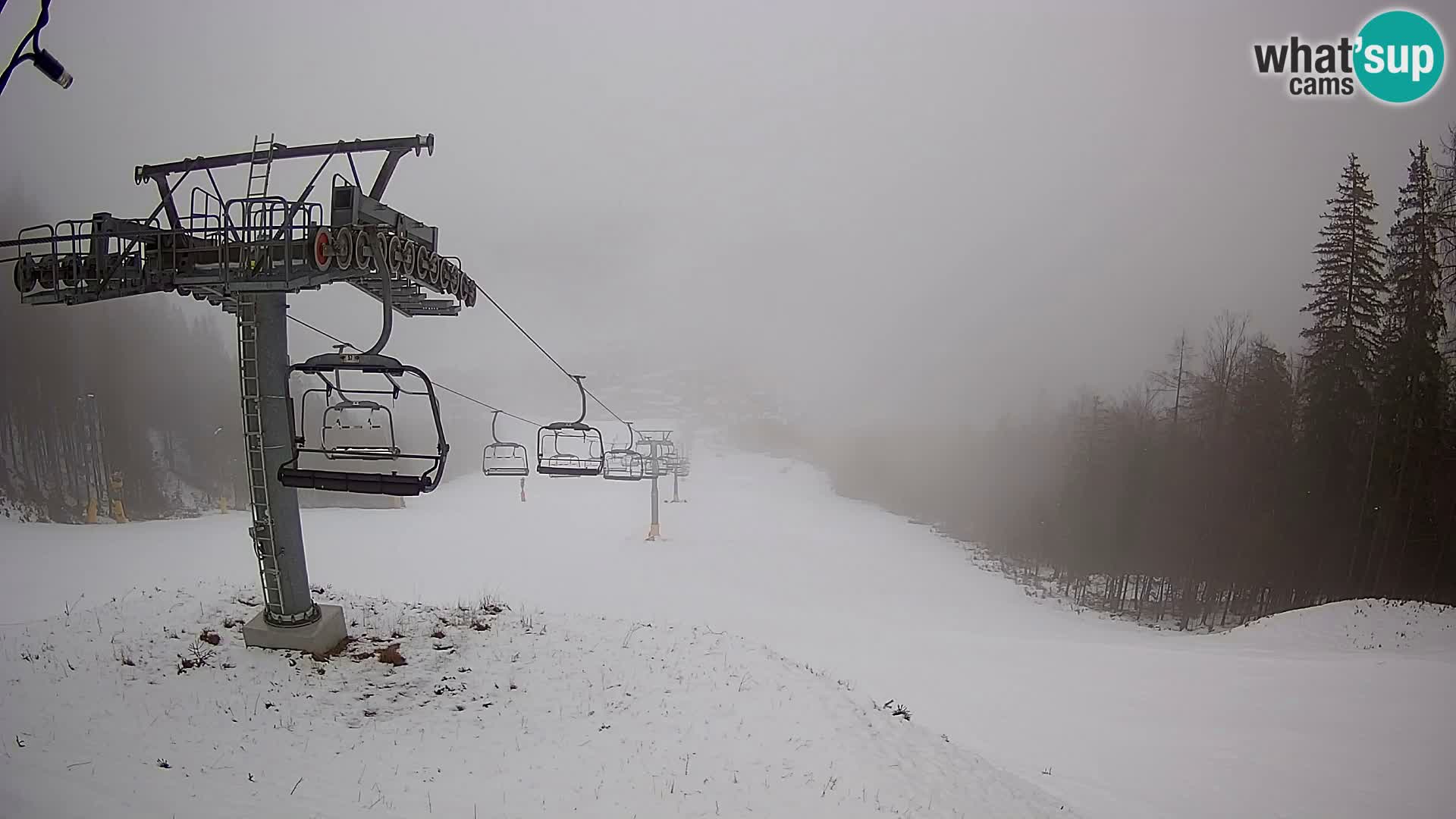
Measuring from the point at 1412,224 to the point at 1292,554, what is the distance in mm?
12033

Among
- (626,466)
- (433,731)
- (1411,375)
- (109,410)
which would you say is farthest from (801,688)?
(109,410)

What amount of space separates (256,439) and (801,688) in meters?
8.45

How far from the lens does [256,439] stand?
315 inches

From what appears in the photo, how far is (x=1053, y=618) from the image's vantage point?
23344 mm

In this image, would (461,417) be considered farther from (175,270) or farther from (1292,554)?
(1292,554)

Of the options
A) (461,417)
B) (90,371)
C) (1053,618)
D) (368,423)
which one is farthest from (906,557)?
(461,417)

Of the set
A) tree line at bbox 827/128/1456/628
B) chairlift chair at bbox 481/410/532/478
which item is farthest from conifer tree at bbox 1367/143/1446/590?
chairlift chair at bbox 481/410/532/478

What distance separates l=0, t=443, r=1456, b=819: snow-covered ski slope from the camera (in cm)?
656

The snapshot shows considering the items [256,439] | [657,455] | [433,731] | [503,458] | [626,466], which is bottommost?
[626,466]

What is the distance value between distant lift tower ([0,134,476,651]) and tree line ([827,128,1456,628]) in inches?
1104

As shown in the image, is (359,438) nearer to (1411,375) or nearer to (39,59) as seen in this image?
(39,59)

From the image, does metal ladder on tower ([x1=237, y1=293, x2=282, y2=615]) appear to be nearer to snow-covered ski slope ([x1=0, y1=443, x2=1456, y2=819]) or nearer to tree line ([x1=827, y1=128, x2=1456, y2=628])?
snow-covered ski slope ([x1=0, y1=443, x2=1456, y2=819])

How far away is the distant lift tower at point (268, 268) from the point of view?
7238 millimetres

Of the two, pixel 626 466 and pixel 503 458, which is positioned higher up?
pixel 503 458
